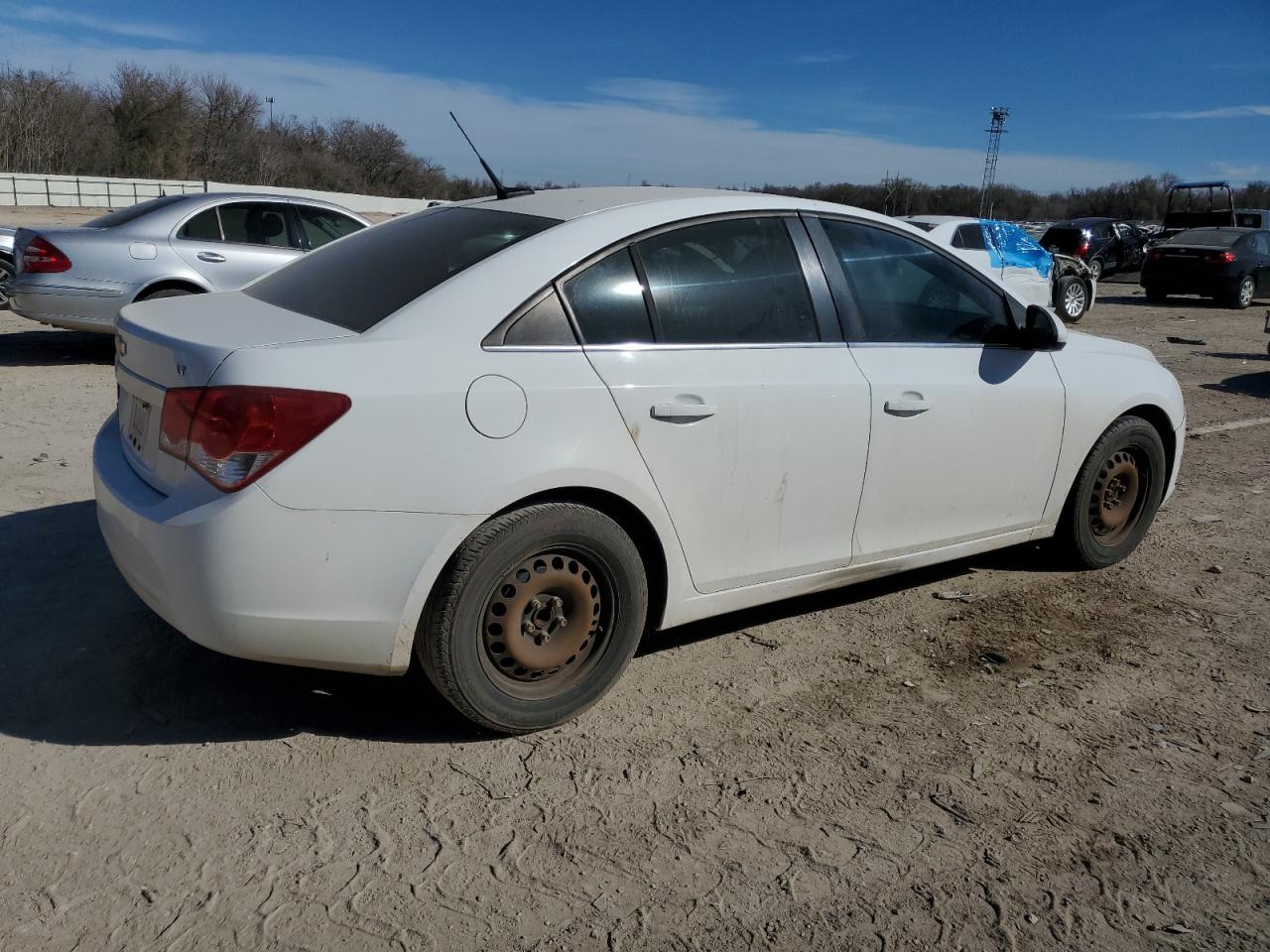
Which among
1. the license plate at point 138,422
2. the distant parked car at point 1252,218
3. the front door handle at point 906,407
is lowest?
the license plate at point 138,422

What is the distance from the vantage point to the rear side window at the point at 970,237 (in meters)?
15.4

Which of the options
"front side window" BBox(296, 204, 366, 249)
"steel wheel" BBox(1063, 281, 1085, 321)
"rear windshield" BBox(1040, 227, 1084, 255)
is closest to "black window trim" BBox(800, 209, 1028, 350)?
"front side window" BBox(296, 204, 366, 249)

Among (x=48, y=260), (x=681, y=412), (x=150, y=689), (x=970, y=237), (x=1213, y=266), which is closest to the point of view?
(x=681, y=412)

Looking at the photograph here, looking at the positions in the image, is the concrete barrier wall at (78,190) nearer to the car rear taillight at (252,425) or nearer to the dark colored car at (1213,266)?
the dark colored car at (1213,266)

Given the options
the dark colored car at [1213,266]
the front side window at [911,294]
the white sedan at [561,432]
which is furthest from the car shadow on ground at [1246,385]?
the dark colored car at [1213,266]

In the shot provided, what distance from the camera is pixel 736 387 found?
3.59 metres

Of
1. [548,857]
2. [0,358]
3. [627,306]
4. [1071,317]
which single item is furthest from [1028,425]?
[1071,317]

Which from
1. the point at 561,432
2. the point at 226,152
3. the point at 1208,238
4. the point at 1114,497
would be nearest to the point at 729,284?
the point at 561,432

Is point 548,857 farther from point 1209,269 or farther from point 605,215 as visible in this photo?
point 1209,269

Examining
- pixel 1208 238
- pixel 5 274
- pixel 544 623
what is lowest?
pixel 544 623

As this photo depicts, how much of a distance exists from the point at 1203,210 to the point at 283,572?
29755 mm

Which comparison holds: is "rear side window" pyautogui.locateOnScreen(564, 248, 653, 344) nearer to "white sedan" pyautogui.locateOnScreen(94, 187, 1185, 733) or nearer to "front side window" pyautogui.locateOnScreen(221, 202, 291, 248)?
"white sedan" pyautogui.locateOnScreen(94, 187, 1185, 733)

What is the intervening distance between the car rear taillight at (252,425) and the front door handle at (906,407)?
2.03 m

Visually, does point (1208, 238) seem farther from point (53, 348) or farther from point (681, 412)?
point (681, 412)
